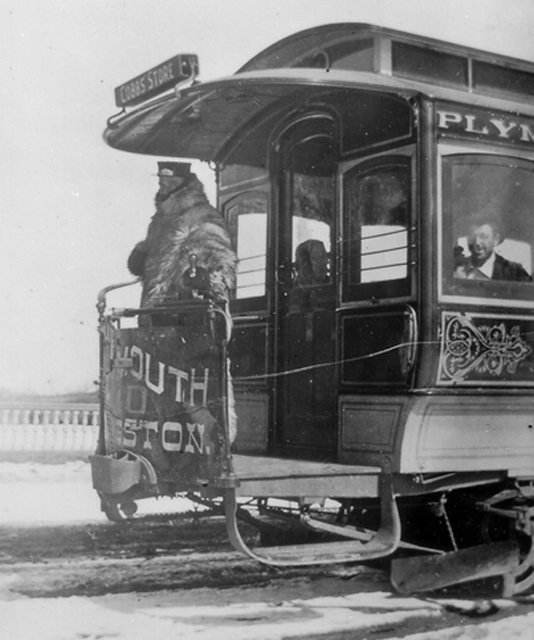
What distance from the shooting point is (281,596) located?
565 centimetres

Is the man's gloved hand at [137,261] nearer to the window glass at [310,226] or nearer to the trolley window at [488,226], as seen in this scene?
the window glass at [310,226]

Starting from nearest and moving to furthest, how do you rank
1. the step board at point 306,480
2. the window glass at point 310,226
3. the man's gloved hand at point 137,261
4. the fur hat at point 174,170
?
the step board at point 306,480
the fur hat at point 174,170
the man's gloved hand at point 137,261
the window glass at point 310,226

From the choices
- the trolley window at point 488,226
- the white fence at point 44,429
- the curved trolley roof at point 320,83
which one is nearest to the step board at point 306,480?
the trolley window at point 488,226

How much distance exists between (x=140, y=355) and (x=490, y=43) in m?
3.10

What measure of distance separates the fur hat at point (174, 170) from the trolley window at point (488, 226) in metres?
1.69

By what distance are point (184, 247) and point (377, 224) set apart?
4.13ft

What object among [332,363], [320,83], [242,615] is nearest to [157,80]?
[320,83]

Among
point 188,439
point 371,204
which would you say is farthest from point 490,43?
point 188,439

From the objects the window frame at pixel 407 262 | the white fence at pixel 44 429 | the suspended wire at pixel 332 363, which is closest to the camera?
the suspended wire at pixel 332 363

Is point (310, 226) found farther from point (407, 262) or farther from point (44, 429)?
point (44, 429)

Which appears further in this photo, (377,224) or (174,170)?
(174,170)

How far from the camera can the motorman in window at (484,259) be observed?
5.32 metres

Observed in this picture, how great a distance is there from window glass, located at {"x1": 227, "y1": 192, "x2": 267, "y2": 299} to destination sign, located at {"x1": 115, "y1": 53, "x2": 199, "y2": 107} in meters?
1.38

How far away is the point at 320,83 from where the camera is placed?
196 inches
